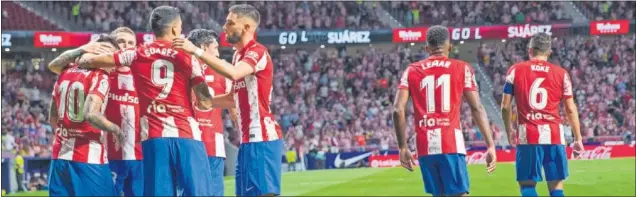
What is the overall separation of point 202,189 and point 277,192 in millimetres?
1159

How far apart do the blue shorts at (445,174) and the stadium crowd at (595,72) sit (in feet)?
89.2

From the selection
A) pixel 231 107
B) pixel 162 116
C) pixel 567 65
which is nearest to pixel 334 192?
pixel 231 107

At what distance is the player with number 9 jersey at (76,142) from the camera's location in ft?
31.2

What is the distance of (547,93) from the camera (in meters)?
12.1

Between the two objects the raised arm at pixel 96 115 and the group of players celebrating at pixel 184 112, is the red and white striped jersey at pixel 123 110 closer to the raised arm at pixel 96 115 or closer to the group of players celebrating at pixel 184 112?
the group of players celebrating at pixel 184 112

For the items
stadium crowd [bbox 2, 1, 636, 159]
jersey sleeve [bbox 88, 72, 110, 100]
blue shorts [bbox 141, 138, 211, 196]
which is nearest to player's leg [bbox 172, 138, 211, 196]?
blue shorts [bbox 141, 138, 211, 196]

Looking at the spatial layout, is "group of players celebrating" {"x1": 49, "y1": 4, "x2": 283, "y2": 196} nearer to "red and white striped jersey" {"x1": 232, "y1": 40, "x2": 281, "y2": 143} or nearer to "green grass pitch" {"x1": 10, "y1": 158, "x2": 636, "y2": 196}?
"red and white striped jersey" {"x1": 232, "y1": 40, "x2": 281, "y2": 143}

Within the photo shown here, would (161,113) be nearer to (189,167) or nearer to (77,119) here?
(189,167)

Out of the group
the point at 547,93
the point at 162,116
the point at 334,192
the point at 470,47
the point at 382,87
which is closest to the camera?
the point at 162,116

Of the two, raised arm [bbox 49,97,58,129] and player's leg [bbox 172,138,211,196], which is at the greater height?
raised arm [bbox 49,97,58,129]

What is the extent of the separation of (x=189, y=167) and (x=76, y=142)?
1.45 m

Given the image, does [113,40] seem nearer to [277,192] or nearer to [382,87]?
[277,192]

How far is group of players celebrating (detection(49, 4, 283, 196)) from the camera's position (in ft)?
28.3

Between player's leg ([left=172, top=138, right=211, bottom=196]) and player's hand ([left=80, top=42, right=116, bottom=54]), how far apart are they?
137 cm
